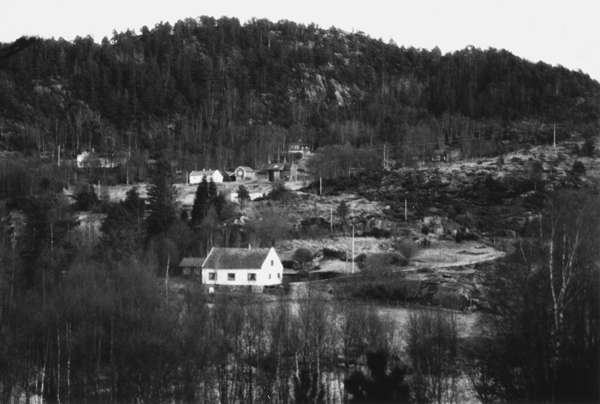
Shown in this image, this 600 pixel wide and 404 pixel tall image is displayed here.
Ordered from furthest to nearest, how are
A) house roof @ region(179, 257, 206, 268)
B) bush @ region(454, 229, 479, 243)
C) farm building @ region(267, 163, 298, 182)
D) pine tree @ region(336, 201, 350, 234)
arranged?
farm building @ region(267, 163, 298, 182), pine tree @ region(336, 201, 350, 234), bush @ region(454, 229, 479, 243), house roof @ region(179, 257, 206, 268)

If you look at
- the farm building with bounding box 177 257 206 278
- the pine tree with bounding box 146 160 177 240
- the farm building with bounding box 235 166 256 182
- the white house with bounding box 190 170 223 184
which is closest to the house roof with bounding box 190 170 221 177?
the white house with bounding box 190 170 223 184

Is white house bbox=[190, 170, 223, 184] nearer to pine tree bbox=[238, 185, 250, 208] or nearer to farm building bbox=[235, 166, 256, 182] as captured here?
farm building bbox=[235, 166, 256, 182]

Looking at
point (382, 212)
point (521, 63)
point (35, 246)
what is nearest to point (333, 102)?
point (521, 63)

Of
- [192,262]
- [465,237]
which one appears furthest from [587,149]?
[192,262]

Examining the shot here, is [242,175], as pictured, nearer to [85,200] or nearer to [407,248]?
[85,200]

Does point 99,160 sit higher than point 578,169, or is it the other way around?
point 99,160

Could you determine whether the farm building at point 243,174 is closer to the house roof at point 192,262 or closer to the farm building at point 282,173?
the farm building at point 282,173

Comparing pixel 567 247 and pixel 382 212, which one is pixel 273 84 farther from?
pixel 567 247

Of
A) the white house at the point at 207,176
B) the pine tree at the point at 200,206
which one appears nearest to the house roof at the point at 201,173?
the white house at the point at 207,176
